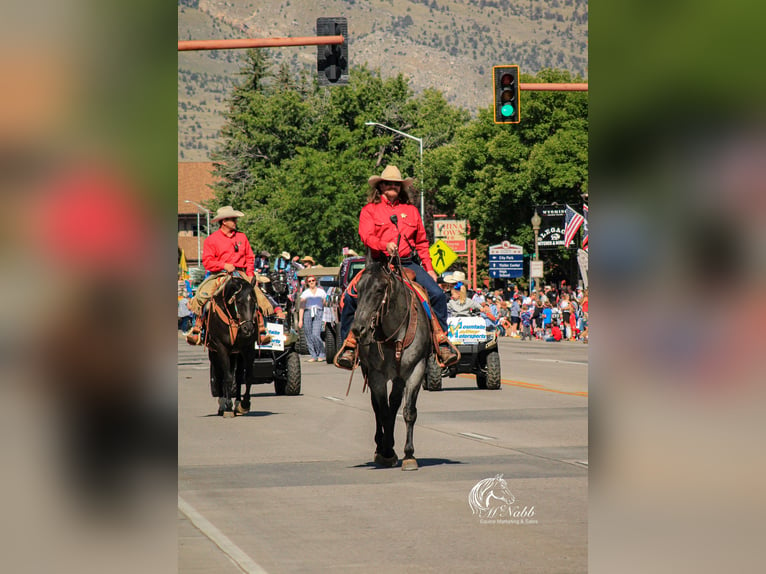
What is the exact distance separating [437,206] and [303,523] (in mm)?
93308

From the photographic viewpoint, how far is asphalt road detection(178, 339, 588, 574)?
23.3 ft

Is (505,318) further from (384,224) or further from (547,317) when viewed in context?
(384,224)

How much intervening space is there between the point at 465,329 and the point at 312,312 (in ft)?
39.6

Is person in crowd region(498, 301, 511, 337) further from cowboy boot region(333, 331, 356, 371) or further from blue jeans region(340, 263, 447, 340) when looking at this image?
cowboy boot region(333, 331, 356, 371)

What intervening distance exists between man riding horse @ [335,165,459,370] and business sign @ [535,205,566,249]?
5583 centimetres

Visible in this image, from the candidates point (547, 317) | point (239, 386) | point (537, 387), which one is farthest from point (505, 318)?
point (239, 386)

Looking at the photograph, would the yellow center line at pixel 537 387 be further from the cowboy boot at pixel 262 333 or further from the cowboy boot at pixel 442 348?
the cowboy boot at pixel 442 348

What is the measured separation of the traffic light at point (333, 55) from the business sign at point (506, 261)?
1697 inches

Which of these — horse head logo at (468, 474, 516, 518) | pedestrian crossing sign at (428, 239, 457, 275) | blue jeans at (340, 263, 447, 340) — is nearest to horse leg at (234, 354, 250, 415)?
blue jeans at (340, 263, 447, 340)

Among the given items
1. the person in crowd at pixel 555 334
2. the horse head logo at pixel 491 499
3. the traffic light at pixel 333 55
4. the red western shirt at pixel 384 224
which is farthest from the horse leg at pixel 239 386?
the person in crowd at pixel 555 334

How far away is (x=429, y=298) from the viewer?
40.2ft
